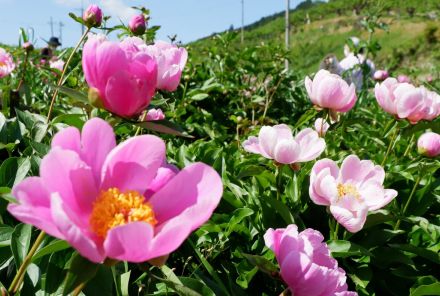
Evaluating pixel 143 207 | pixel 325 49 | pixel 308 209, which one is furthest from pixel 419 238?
pixel 325 49

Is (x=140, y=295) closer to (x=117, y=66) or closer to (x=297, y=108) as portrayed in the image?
(x=117, y=66)

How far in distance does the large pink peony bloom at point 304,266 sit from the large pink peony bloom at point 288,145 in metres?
0.35

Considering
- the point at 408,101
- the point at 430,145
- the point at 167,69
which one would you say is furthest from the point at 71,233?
the point at 430,145

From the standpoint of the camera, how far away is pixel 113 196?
23.0 inches

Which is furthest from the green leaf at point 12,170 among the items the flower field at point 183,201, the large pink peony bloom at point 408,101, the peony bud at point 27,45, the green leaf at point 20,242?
the peony bud at point 27,45

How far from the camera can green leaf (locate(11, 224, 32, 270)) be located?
0.76 metres

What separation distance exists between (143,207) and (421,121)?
44.2 inches

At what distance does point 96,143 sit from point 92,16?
0.83 metres

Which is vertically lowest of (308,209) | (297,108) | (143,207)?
(297,108)

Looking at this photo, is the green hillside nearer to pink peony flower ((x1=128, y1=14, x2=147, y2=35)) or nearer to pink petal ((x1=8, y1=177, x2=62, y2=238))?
pink peony flower ((x1=128, y1=14, x2=147, y2=35))

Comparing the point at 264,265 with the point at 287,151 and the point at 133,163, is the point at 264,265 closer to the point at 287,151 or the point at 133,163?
the point at 133,163

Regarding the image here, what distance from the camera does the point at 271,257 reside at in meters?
1.07

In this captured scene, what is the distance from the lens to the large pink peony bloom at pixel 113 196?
0.47 metres

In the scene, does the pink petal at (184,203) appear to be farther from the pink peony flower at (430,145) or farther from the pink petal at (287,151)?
the pink peony flower at (430,145)
